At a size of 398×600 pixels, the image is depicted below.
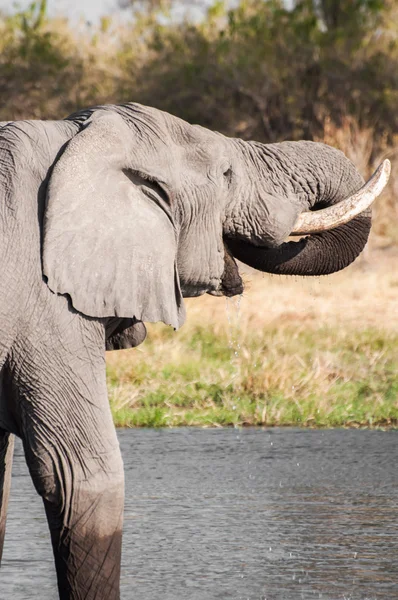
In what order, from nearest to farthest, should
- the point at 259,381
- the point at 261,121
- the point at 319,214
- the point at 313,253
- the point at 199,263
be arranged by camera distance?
the point at 199,263
the point at 319,214
the point at 313,253
the point at 259,381
the point at 261,121

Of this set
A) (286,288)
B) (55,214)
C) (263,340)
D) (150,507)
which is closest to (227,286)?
(55,214)

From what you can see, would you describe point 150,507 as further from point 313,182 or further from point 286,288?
point 286,288

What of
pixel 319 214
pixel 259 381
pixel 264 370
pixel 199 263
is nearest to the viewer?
pixel 199 263

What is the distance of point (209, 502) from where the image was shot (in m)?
5.72

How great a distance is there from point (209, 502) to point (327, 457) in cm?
113

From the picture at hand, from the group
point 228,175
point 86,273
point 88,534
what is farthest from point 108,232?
point 88,534

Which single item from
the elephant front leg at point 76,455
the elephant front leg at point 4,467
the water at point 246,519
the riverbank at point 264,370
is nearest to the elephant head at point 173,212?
the elephant front leg at point 76,455

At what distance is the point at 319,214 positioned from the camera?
14.5 ft

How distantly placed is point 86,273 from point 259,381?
4199 millimetres

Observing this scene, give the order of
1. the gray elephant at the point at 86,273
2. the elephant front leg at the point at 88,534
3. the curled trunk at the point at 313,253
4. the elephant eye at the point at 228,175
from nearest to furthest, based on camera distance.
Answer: the gray elephant at the point at 86,273 → the elephant front leg at the point at 88,534 → the elephant eye at the point at 228,175 → the curled trunk at the point at 313,253

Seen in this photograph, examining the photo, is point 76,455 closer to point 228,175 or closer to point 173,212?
point 173,212

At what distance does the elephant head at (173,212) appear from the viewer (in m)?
3.76

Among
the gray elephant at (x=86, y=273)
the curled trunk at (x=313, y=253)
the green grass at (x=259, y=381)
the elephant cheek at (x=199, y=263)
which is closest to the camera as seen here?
the gray elephant at (x=86, y=273)

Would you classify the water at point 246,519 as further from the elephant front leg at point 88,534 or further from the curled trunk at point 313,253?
the curled trunk at point 313,253
